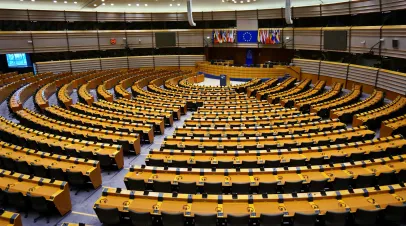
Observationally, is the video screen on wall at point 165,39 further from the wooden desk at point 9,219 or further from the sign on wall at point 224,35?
the wooden desk at point 9,219

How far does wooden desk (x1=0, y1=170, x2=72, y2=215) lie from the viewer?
→ 773cm

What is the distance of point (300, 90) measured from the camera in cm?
2217

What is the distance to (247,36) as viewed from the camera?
31.7m

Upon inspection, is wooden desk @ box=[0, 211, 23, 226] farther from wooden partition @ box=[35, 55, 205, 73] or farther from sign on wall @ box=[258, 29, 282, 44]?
sign on wall @ box=[258, 29, 282, 44]

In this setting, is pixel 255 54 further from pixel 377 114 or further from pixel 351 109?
pixel 377 114

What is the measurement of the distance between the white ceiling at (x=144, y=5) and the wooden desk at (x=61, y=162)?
19.0 metres

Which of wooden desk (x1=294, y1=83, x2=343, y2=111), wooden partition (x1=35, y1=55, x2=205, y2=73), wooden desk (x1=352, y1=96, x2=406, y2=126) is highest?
wooden partition (x1=35, y1=55, x2=205, y2=73)

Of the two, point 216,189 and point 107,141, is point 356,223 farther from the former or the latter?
point 107,141

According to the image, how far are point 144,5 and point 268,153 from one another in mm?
26113

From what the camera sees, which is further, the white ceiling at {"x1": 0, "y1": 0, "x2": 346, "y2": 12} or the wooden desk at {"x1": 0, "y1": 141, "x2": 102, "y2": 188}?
the white ceiling at {"x1": 0, "y1": 0, "x2": 346, "y2": 12}

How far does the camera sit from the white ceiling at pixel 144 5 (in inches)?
1050

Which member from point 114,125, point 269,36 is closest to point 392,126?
point 114,125

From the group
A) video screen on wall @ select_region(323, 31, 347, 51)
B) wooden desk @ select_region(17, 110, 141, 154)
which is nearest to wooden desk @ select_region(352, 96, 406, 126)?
video screen on wall @ select_region(323, 31, 347, 51)

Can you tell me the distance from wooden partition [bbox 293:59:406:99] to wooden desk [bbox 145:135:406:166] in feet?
33.4
